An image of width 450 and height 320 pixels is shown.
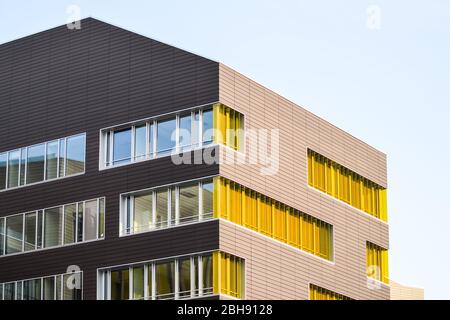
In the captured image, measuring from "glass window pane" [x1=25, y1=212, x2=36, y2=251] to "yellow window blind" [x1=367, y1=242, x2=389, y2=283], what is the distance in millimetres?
20747

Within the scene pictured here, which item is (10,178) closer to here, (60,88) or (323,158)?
(60,88)

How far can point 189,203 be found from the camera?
56.1 meters

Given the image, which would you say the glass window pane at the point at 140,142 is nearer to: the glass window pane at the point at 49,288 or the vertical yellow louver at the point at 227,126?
the vertical yellow louver at the point at 227,126

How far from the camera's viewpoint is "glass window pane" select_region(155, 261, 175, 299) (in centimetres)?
5541

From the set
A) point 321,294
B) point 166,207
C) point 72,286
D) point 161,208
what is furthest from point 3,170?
point 321,294

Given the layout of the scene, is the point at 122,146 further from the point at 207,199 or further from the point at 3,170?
the point at 3,170

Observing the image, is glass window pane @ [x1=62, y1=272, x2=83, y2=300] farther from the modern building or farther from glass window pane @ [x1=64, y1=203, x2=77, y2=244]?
glass window pane @ [x1=64, y1=203, x2=77, y2=244]

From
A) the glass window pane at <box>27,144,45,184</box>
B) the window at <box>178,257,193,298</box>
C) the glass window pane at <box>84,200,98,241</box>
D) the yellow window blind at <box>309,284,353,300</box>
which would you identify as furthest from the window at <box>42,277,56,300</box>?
the yellow window blind at <box>309,284,353,300</box>

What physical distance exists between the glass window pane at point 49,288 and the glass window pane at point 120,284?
4.03 m

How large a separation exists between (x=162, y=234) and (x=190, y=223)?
66.3 inches

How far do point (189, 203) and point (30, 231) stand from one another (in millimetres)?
10832

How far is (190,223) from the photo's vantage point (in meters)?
55.6

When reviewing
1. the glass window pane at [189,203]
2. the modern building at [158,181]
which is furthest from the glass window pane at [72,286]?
the glass window pane at [189,203]
